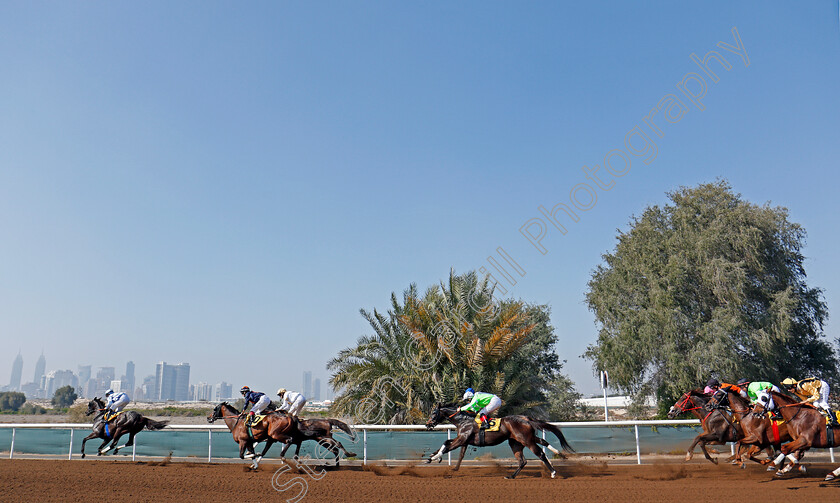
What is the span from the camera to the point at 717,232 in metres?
19.8

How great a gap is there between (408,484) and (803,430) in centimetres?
680

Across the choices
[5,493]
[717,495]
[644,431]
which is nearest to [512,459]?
[644,431]

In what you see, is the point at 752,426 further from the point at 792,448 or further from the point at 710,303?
the point at 710,303

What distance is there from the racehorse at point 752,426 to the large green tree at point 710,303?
783 cm

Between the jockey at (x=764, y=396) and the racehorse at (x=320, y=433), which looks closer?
the jockey at (x=764, y=396)

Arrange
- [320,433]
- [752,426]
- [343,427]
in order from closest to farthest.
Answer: [752,426] < [320,433] < [343,427]

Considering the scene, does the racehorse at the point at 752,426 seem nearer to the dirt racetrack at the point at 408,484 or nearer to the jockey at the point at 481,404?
the dirt racetrack at the point at 408,484

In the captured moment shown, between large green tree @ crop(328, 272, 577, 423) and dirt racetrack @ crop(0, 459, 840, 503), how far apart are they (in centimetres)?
398

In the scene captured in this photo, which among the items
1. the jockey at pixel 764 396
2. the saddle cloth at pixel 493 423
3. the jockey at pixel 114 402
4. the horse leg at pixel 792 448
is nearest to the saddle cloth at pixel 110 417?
the jockey at pixel 114 402

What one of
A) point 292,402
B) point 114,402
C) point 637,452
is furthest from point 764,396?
point 114,402

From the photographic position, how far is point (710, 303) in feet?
66.0

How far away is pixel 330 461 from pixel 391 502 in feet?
17.5

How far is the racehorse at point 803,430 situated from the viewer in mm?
9445

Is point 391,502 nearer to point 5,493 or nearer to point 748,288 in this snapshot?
point 5,493
